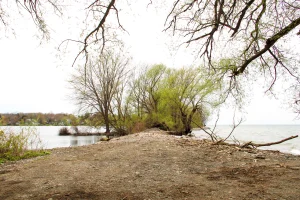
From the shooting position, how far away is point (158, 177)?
4.49 metres

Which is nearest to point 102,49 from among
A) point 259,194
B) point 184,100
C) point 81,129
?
point 259,194

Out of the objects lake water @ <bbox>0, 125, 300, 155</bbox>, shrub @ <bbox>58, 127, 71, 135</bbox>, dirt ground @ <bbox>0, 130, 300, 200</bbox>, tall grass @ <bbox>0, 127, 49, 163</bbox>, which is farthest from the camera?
shrub @ <bbox>58, 127, 71, 135</bbox>

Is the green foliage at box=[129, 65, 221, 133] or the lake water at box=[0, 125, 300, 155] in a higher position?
the green foliage at box=[129, 65, 221, 133]

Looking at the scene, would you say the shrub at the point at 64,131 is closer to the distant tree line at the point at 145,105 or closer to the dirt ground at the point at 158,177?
the distant tree line at the point at 145,105

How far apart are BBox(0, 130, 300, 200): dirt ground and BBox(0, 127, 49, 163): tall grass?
0.98 m

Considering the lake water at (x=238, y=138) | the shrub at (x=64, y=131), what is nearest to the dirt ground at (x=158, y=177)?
the lake water at (x=238, y=138)

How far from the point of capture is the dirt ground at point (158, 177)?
11.5 feet

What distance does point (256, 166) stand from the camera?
507 cm

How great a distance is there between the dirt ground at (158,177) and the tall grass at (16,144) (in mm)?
979

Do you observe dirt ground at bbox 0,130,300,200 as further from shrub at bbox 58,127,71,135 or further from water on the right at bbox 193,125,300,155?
shrub at bbox 58,127,71,135

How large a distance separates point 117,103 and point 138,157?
20.0 meters

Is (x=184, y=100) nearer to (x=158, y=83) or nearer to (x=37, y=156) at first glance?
(x=158, y=83)

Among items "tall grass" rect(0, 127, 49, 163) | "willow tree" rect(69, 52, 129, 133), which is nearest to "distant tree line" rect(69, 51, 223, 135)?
"willow tree" rect(69, 52, 129, 133)

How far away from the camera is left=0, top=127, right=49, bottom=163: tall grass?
7221 millimetres
